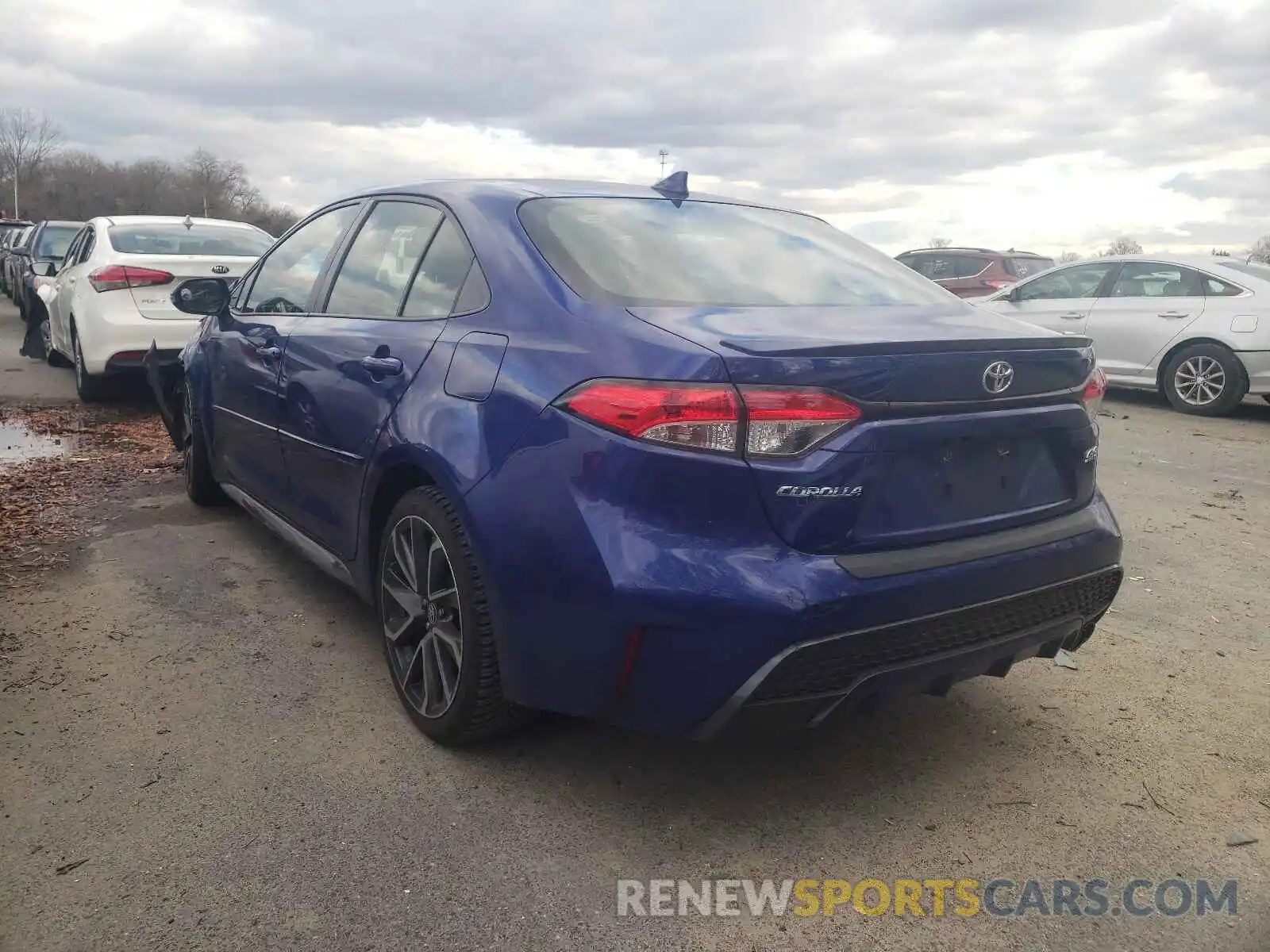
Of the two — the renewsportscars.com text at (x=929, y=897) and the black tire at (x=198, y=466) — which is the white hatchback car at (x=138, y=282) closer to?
the black tire at (x=198, y=466)

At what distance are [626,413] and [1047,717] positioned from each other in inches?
73.3

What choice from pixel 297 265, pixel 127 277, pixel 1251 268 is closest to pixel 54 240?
pixel 127 277

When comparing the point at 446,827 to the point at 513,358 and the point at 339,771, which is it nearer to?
the point at 339,771

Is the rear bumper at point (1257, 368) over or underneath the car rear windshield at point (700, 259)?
underneath

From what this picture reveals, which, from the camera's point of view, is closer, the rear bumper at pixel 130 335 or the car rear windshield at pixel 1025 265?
the rear bumper at pixel 130 335

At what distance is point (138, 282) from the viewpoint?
794 centimetres

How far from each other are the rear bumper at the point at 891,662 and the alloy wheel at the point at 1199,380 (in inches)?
317

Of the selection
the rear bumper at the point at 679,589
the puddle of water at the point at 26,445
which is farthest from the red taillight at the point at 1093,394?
the puddle of water at the point at 26,445

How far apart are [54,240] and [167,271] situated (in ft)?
29.6

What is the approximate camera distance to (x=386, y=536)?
3.18m

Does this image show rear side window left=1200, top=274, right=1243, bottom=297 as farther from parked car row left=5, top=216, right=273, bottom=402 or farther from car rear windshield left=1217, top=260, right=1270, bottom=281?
parked car row left=5, top=216, right=273, bottom=402

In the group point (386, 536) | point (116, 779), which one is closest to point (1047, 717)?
point (386, 536)

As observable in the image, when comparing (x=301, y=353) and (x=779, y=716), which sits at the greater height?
(x=301, y=353)

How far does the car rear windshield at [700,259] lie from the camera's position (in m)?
2.79
